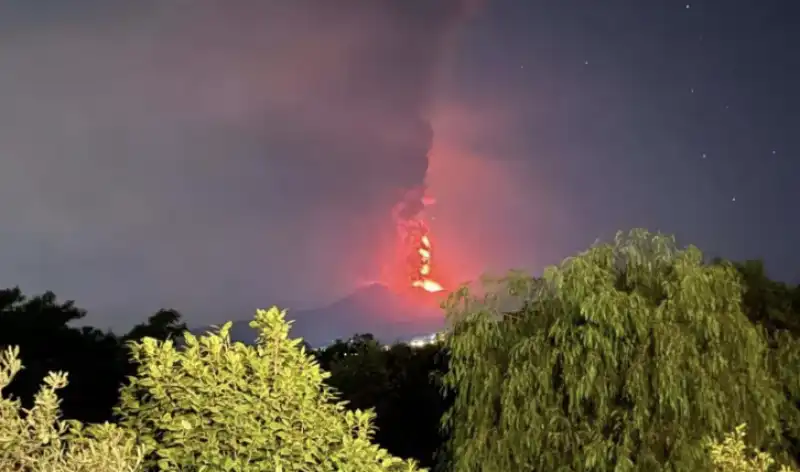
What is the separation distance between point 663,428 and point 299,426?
25.0 feet

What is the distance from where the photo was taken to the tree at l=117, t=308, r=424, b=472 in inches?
232

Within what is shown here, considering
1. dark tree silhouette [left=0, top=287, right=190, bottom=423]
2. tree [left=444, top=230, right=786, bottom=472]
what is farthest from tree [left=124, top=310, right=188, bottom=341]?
tree [left=444, top=230, right=786, bottom=472]

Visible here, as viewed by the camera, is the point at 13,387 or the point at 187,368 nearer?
the point at 187,368

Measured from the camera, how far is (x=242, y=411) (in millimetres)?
5891

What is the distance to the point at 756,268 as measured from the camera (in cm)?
1745

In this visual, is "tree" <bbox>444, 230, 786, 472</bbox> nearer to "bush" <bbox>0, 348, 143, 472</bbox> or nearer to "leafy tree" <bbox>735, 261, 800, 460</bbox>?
"leafy tree" <bbox>735, 261, 800, 460</bbox>

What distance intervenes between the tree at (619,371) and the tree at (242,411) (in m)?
6.53

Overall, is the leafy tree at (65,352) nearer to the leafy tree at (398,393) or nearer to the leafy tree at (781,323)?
the leafy tree at (398,393)

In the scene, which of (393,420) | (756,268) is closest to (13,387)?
(393,420)

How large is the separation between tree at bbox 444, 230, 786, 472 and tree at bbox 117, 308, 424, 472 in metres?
6.53

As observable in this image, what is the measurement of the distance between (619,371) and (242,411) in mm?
7987

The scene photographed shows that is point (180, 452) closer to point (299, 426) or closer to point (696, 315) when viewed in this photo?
point (299, 426)

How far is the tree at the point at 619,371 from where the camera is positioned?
11867 mm

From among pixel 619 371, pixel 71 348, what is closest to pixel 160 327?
pixel 71 348
